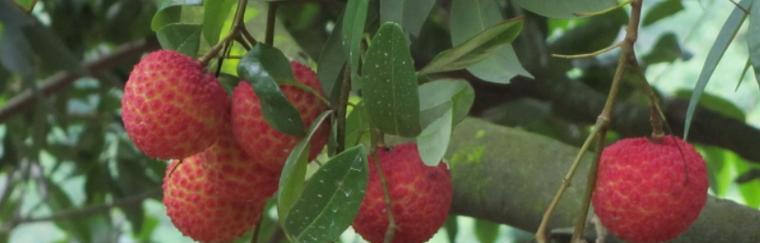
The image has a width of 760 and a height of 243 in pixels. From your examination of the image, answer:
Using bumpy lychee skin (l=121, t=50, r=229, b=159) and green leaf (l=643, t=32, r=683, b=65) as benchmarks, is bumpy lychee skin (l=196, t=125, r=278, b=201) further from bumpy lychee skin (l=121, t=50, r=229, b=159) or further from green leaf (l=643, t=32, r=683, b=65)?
green leaf (l=643, t=32, r=683, b=65)

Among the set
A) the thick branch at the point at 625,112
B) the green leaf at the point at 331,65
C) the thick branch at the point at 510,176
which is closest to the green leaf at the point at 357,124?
the green leaf at the point at 331,65

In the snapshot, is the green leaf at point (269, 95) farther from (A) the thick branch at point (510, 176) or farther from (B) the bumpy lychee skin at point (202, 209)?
(A) the thick branch at point (510, 176)

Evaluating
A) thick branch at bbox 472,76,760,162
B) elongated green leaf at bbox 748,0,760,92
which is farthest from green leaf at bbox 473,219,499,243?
elongated green leaf at bbox 748,0,760,92

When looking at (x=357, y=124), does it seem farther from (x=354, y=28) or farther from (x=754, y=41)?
(x=754, y=41)

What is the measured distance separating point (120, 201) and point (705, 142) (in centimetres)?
Answer: 59

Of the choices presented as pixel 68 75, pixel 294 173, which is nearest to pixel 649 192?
pixel 294 173

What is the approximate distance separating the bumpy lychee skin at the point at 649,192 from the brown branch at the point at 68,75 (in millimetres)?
966

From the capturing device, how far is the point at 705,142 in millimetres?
1248

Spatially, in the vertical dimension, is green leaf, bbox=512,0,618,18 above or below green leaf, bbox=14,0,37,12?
below

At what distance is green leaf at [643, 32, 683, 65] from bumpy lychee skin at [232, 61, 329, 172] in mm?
848

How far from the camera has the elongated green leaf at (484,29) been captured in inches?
24.4

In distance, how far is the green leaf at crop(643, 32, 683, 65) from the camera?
139cm

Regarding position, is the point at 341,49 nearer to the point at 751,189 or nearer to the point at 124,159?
the point at 751,189

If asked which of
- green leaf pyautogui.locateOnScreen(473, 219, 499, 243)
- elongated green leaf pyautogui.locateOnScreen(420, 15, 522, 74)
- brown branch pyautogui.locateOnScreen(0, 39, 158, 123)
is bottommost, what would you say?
green leaf pyautogui.locateOnScreen(473, 219, 499, 243)
